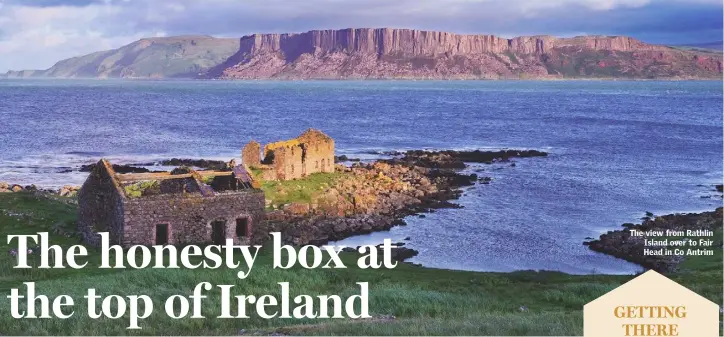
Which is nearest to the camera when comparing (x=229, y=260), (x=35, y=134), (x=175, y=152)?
(x=229, y=260)

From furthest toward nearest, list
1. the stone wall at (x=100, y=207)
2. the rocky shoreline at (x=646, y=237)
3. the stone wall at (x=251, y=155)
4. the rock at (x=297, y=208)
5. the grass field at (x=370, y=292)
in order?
the stone wall at (x=251, y=155) < the rock at (x=297, y=208) < the rocky shoreline at (x=646, y=237) < the stone wall at (x=100, y=207) < the grass field at (x=370, y=292)

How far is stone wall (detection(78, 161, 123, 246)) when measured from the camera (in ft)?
109

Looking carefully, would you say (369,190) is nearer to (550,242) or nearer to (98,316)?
(550,242)

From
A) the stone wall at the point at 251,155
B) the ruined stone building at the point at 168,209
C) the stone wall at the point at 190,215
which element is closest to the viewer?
the stone wall at the point at 190,215

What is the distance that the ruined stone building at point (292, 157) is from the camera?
5109 centimetres

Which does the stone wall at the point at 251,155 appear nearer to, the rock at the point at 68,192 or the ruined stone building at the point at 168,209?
the rock at the point at 68,192

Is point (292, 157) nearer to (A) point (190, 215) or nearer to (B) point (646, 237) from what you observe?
(A) point (190, 215)

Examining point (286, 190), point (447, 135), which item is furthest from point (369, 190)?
point (447, 135)

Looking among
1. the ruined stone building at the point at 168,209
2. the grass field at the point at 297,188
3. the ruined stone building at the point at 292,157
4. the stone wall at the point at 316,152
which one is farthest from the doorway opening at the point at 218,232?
the stone wall at the point at 316,152

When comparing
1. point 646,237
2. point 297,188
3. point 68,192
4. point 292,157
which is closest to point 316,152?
point 292,157

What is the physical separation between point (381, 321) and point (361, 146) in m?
72.1

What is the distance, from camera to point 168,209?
33219 millimetres

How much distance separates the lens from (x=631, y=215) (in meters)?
50.9

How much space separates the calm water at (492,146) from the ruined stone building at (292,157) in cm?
953
